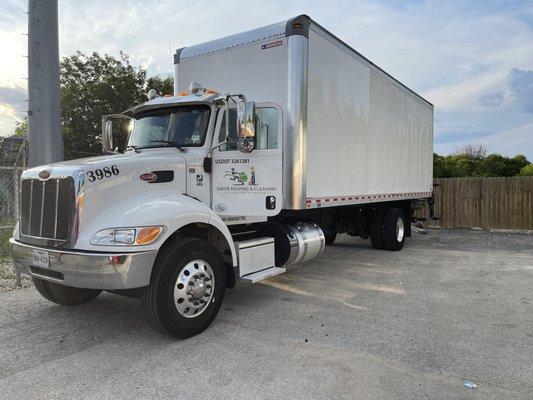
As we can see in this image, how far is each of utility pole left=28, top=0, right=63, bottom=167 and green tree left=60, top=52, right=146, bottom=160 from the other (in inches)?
621

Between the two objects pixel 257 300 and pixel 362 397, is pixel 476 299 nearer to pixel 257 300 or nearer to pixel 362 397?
pixel 257 300

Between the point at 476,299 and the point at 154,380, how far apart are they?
462 centimetres

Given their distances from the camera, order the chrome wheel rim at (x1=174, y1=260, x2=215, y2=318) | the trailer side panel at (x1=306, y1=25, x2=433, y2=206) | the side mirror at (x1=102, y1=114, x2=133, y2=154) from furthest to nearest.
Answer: the trailer side panel at (x1=306, y1=25, x2=433, y2=206) → the side mirror at (x1=102, y1=114, x2=133, y2=154) → the chrome wheel rim at (x1=174, y1=260, x2=215, y2=318)

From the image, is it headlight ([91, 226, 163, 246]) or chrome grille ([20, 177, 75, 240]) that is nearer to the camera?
headlight ([91, 226, 163, 246])

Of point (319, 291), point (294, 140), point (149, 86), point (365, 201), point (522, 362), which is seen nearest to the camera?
point (522, 362)

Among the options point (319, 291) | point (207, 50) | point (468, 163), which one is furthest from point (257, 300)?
point (468, 163)

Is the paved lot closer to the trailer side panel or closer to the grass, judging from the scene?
the grass

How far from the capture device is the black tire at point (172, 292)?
13.6ft

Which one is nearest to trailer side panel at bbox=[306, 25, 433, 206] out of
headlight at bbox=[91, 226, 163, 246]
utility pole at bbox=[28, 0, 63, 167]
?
headlight at bbox=[91, 226, 163, 246]

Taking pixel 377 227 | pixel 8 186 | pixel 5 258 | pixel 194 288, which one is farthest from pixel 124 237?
pixel 377 227

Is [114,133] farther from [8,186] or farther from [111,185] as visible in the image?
[8,186]

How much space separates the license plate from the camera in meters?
4.20

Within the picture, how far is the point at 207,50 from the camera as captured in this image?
6.92 m

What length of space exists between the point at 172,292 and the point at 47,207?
155 centimetres
